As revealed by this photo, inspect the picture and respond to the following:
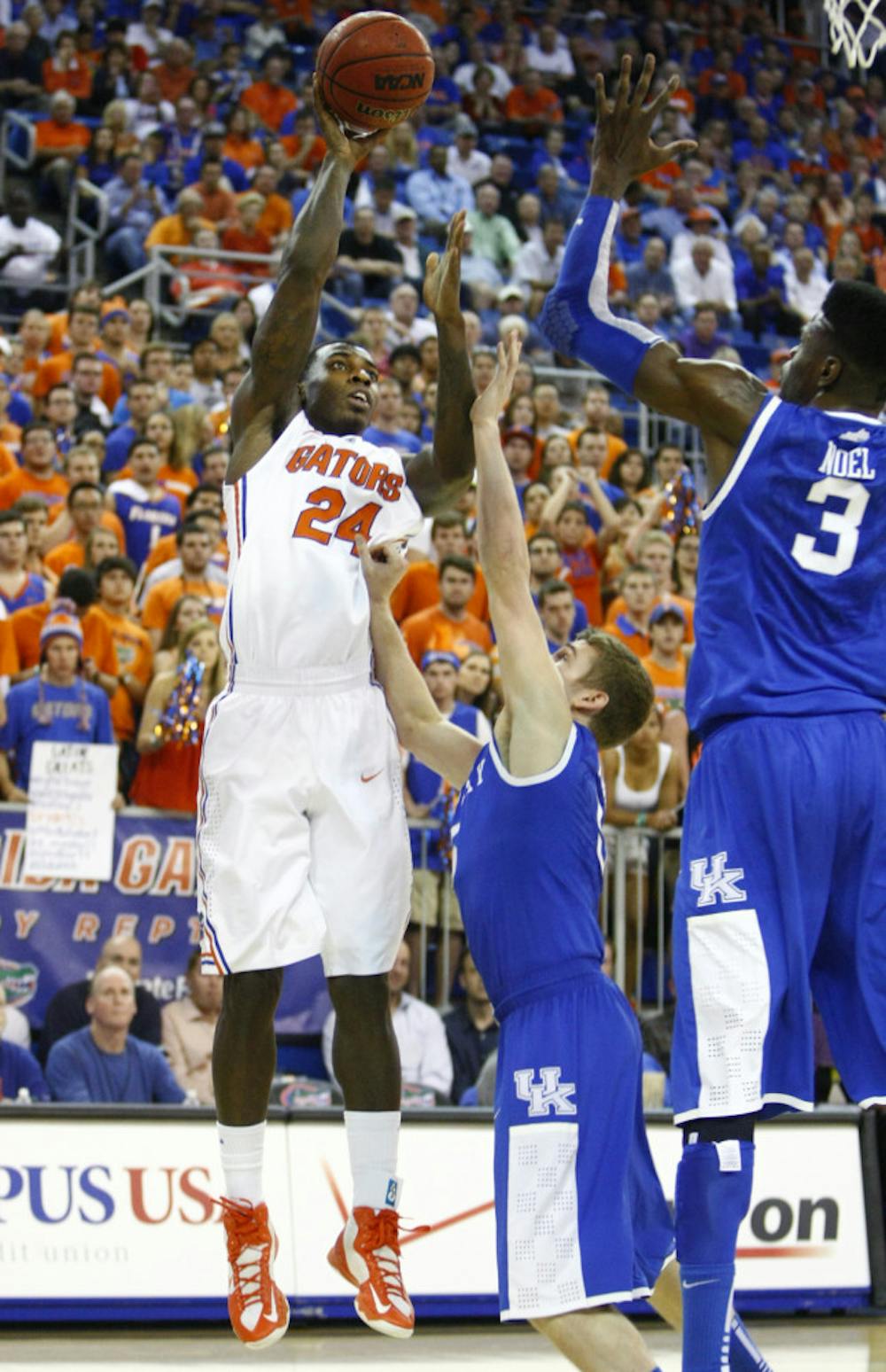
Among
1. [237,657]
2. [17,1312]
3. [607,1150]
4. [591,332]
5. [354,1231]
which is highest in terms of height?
[591,332]

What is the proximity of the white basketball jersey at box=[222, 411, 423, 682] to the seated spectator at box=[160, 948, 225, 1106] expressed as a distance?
4.38 m

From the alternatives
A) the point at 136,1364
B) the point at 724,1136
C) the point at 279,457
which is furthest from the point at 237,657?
the point at 136,1364

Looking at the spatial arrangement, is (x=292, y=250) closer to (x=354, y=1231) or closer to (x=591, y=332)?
(x=591, y=332)

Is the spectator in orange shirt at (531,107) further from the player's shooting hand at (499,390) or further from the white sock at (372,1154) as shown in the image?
the white sock at (372,1154)

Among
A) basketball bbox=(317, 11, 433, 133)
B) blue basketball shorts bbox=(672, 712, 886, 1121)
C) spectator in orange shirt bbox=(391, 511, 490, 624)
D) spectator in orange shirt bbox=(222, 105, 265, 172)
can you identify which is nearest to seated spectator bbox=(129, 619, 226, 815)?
spectator in orange shirt bbox=(391, 511, 490, 624)

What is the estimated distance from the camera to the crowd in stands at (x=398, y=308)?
10.6 m

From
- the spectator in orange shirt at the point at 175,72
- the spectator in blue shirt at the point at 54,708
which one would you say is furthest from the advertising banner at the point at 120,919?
the spectator in orange shirt at the point at 175,72

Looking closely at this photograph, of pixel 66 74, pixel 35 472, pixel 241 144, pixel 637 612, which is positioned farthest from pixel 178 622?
pixel 66 74

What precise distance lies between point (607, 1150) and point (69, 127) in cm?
1423

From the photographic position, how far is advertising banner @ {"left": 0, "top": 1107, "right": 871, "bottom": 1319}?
8164 mm

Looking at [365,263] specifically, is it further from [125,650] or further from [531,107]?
[125,650]

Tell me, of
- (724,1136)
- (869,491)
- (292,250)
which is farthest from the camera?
(292,250)

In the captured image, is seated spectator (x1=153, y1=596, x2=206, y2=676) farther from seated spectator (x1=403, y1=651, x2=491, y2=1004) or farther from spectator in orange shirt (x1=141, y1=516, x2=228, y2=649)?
seated spectator (x1=403, y1=651, x2=491, y2=1004)

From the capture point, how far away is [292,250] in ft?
18.0
